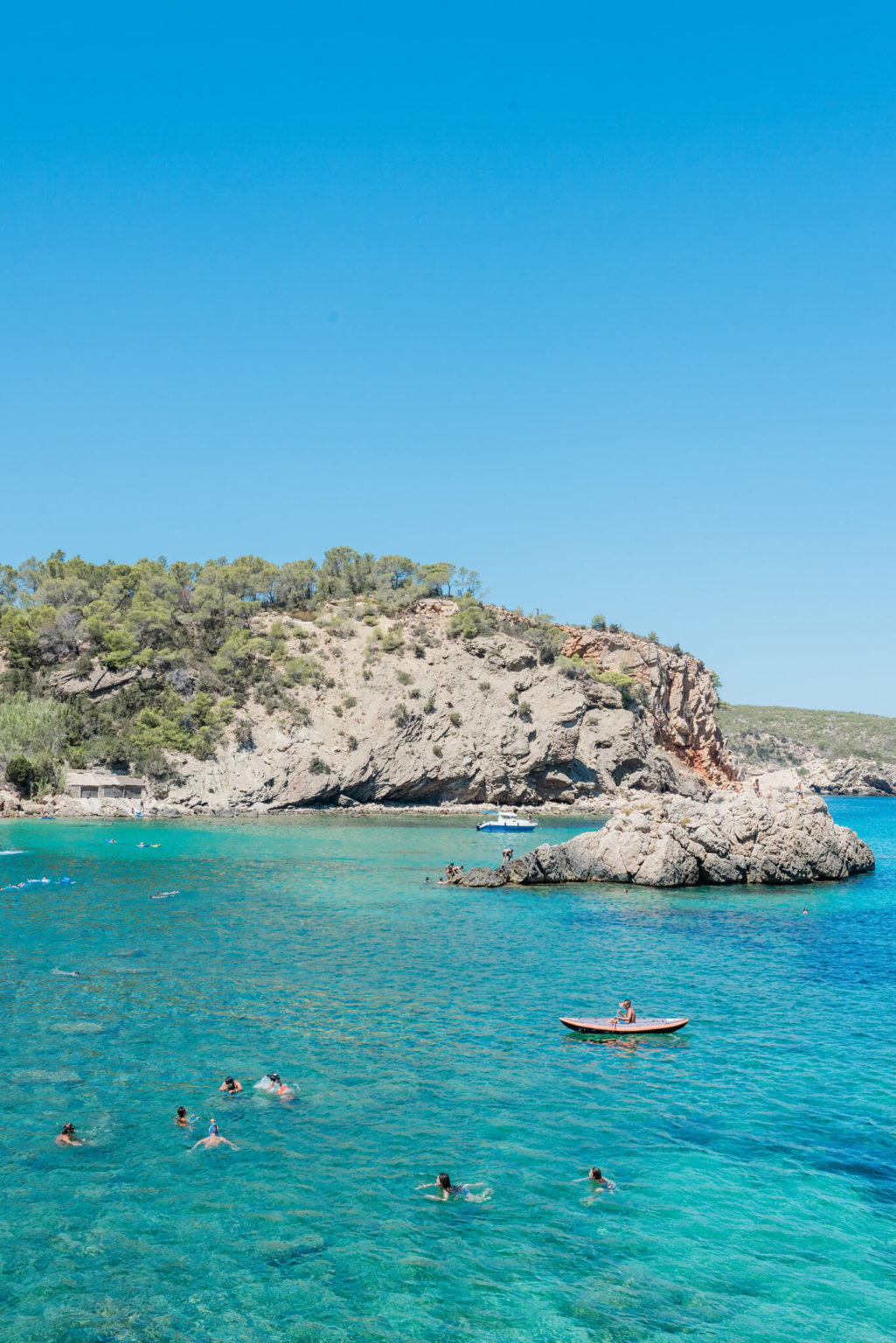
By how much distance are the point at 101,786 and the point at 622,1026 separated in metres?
66.5

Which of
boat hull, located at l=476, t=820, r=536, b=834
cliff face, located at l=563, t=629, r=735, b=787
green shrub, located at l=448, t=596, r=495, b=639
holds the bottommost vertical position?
boat hull, located at l=476, t=820, r=536, b=834

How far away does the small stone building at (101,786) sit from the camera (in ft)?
263

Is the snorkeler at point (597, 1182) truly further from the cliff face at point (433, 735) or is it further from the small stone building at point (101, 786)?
the small stone building at point (101, 786)

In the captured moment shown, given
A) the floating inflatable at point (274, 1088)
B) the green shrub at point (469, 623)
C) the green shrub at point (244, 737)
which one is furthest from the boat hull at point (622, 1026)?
the green shrub at point (469, 623)

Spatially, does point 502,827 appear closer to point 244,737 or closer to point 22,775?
point 244,737

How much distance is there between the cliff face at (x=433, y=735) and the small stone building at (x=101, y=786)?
2520 mm

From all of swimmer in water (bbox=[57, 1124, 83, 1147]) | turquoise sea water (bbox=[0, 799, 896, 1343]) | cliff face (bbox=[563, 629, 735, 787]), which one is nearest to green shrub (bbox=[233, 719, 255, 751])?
cliff face (bbox=[563, 629, 735, 787])

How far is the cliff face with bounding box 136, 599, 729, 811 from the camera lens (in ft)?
287

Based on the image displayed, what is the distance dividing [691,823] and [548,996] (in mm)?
27214

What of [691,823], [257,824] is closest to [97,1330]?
[691,823]

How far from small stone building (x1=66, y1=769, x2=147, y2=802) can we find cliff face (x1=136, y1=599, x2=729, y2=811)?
8.27 ft

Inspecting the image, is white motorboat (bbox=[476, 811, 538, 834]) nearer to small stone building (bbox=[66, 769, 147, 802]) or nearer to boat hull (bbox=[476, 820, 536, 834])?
boat hull (bbox=[476, 820, 536, 834])

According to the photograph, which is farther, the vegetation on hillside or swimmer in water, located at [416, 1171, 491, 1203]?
the vegetation on hillside

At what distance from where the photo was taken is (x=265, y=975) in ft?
96.2
